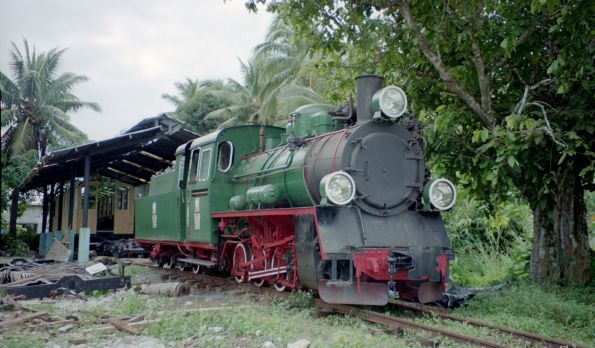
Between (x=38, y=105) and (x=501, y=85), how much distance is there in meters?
24.9

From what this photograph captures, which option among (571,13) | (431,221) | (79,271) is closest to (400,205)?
(431,221)

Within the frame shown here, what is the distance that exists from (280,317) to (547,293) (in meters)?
3.87

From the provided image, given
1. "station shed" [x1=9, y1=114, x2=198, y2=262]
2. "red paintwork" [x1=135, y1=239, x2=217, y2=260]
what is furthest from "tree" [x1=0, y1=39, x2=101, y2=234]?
"red paintwork" [x1=135, y1=239, x2=217, y2=260]

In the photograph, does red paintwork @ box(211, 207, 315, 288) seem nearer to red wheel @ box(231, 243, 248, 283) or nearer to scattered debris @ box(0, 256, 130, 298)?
red wheel @ box(231, 243, 248, 283)

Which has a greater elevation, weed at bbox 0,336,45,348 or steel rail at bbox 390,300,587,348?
weed at bbox 0,336,45,348

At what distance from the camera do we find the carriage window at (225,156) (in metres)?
10.2

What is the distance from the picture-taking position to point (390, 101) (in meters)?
7.43

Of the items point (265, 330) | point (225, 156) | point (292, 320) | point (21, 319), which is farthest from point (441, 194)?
point (21, 319)

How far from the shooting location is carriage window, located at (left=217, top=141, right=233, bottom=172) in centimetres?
1023

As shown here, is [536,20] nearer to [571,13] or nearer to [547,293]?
[571,13]

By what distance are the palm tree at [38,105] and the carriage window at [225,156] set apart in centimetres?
1738

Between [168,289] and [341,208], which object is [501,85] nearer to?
[341,208]

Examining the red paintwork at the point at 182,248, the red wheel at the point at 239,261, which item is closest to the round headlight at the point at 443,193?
the red wheel at the point at 239,261

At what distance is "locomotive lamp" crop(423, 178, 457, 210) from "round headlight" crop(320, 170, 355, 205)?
1.33 m
